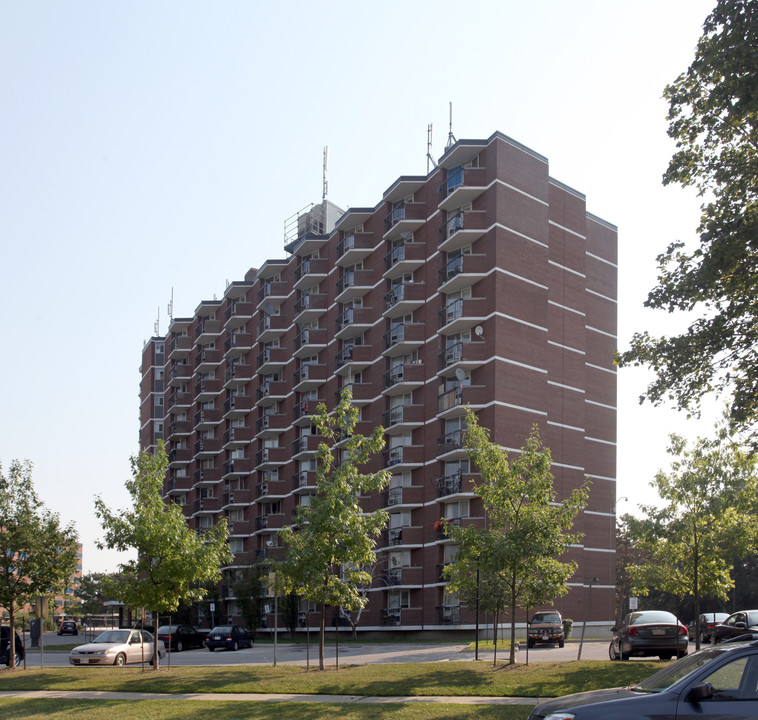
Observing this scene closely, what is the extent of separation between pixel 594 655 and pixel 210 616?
179 ft

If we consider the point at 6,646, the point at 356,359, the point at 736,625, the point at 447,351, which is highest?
the point at 356,359

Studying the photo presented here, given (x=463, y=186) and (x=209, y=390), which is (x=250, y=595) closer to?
(x=209, y=390)

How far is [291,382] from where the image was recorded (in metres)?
77.1

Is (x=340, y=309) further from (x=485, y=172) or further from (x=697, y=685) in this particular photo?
(x=697, y=685)

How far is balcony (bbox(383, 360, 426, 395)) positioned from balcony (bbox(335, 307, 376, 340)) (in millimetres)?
5825

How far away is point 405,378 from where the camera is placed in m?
60.2

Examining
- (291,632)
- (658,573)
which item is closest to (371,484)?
(658,573)

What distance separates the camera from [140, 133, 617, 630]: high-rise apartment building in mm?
55188

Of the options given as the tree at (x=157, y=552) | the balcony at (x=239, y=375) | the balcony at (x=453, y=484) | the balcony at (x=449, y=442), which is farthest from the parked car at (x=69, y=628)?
the tree at (x=157, y=552)

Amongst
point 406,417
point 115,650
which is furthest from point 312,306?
point 115,650

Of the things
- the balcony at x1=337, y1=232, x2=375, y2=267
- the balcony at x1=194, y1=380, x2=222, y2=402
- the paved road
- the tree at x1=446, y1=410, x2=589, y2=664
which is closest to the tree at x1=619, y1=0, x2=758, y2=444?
the tree at x1=446, y1=410, x2=589, y2=664

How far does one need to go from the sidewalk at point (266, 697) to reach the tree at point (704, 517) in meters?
12.5

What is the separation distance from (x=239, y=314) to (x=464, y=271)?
35.5 metres

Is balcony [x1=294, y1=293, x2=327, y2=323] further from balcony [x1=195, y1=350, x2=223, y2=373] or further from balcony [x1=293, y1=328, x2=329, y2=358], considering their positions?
balcony [x1=195, y1=350, x2=223, y2=373]
